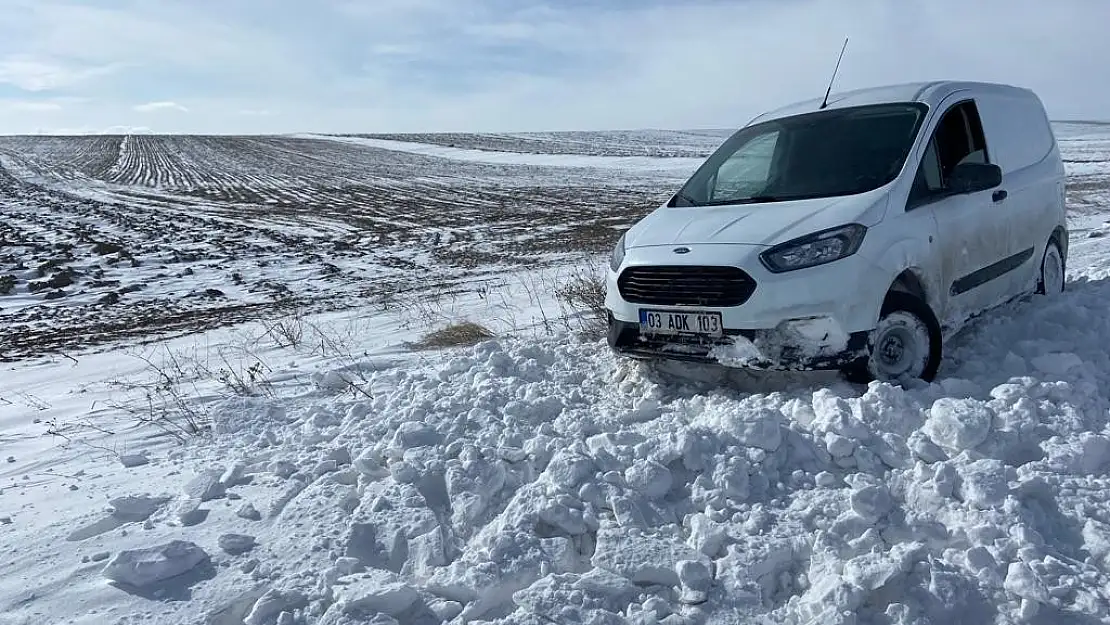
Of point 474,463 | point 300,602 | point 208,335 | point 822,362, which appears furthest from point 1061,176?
point 208,335

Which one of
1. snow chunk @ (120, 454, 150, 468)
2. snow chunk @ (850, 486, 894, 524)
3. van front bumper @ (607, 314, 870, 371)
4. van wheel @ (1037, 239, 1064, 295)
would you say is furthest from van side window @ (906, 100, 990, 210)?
snow chunk @ (120, 454, 150, 468)

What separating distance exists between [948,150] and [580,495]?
3.55m

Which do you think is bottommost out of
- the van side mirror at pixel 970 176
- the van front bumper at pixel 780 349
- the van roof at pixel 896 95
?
the van front bumper at pixel 780 349

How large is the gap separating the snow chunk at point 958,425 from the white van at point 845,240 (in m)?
0.59

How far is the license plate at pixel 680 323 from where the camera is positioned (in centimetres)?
419

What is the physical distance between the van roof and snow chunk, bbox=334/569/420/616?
→ 173 inches

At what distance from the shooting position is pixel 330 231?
1806cm

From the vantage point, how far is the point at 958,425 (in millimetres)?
3404

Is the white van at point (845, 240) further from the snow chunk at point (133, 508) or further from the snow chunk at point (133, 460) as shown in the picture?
the snow chunk at point (133, 460)

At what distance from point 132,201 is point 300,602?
27.7 metres

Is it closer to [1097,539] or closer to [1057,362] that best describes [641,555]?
[1097,539]

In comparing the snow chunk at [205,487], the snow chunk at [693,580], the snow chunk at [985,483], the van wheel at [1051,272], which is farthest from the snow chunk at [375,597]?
the van wheel at [1051,272]

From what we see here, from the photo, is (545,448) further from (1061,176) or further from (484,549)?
(1061,176)

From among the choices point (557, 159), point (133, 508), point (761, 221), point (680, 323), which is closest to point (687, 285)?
point (680, 323)
